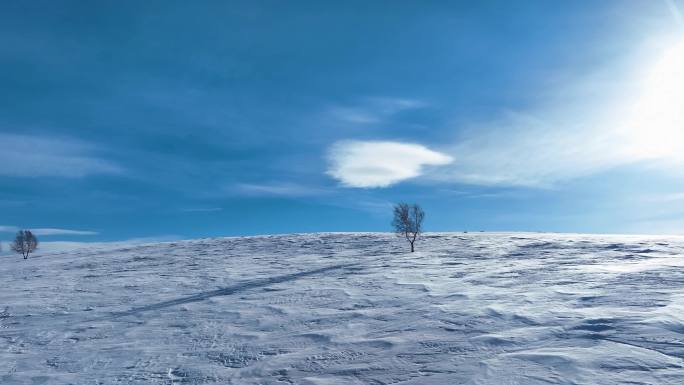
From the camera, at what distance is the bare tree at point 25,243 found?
5197cm

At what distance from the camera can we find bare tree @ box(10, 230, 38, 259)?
171ft

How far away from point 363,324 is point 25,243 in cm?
5747

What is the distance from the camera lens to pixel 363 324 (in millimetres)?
12844

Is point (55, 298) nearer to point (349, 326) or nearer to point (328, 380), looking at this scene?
point (349, 326)

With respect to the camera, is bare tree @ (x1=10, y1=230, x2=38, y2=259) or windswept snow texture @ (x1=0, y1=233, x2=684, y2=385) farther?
bare tree @ (x1=10, y1=230, x2=38, y2=259)

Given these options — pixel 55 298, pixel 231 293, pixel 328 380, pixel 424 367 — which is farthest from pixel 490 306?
pixel 55 298

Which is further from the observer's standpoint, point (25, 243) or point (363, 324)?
point (25, 243)

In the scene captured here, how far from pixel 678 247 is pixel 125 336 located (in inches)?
1298

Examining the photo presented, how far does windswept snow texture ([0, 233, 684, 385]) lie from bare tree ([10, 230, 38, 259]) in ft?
105

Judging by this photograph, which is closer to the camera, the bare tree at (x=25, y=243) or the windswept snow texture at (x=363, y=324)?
the windswept snow texture at (x=363, y=324)

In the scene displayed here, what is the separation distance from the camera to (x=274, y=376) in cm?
914

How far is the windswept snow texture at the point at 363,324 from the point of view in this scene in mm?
8984

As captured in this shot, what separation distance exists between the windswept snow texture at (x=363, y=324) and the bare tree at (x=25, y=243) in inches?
1264

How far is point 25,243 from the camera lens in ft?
174
